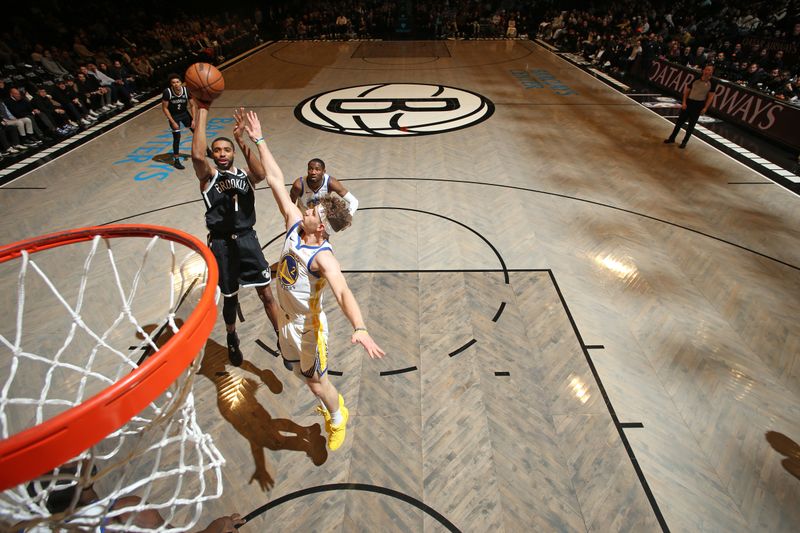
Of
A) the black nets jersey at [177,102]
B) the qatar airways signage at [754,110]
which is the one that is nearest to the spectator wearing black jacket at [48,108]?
the black nets jersey at [177,102]

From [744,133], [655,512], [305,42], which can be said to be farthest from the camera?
[305,42]

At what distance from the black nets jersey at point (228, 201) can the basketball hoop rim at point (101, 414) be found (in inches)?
63.6

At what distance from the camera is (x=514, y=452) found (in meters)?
3.28

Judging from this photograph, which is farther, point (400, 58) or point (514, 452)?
point (400, 58)

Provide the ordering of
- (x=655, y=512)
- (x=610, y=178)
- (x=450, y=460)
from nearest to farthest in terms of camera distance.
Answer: (x=655, y=512) < (x=450, y=460) < (x=610, y=178)

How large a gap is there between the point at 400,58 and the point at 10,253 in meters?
17.2

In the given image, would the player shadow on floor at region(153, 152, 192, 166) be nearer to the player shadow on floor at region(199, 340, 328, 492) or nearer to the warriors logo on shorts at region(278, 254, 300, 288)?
the player shadow on floor at region(199, 340, 328, 492)

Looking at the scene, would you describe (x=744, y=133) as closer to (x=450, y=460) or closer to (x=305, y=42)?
(x=450, y=460)

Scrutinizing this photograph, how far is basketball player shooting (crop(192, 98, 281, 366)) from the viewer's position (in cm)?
348

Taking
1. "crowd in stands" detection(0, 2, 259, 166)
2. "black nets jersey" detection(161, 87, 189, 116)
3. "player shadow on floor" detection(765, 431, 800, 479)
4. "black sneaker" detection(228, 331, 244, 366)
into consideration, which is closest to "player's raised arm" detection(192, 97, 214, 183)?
"black sneaker" detection(228, 331, 244, 366)

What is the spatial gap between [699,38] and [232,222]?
18.1 m

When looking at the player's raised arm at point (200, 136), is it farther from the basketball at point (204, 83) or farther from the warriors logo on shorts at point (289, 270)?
the warriors logo on shorts at point (289, 270)

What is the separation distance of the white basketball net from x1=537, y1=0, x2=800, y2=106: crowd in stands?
12637 millimetres

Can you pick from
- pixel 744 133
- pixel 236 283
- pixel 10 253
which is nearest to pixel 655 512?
pixel 236 283
